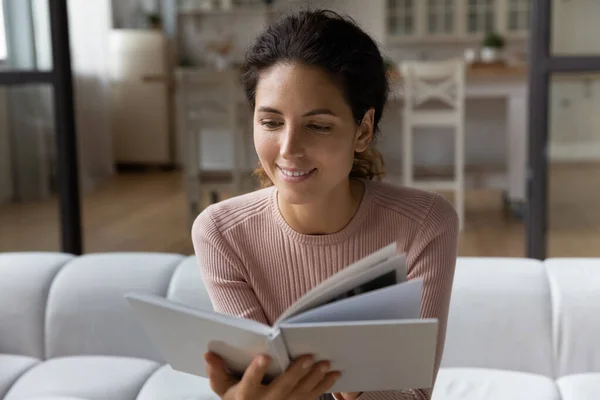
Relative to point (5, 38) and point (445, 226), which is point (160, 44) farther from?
point (445, 226)

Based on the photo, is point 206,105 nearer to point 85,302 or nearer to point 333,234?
point 85,302

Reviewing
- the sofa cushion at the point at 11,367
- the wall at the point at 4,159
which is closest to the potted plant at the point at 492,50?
the wall at the point at 4,159

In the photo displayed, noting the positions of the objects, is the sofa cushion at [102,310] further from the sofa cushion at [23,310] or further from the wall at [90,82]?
the wall at [90,82]

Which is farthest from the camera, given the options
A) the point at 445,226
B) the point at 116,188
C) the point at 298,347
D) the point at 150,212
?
the point at 116,188

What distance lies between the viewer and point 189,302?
72.3 inches

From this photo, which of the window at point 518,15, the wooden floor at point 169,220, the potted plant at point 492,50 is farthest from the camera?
the window at point 518,15

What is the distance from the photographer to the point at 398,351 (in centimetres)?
91

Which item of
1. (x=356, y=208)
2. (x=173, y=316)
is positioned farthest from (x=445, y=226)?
(x=173, y=316)

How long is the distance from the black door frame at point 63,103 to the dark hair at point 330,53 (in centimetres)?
158

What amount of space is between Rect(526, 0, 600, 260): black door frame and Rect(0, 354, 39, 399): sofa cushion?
5.20ft

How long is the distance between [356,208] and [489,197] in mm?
4032

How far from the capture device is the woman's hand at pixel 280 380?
920 mm

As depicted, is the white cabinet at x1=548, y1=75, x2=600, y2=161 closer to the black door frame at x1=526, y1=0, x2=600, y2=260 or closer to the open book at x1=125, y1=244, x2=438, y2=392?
the black door frame at x1=526, y1=0, x2=600, y2=260

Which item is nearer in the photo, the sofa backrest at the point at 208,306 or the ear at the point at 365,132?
the ear at the point at 365,132
